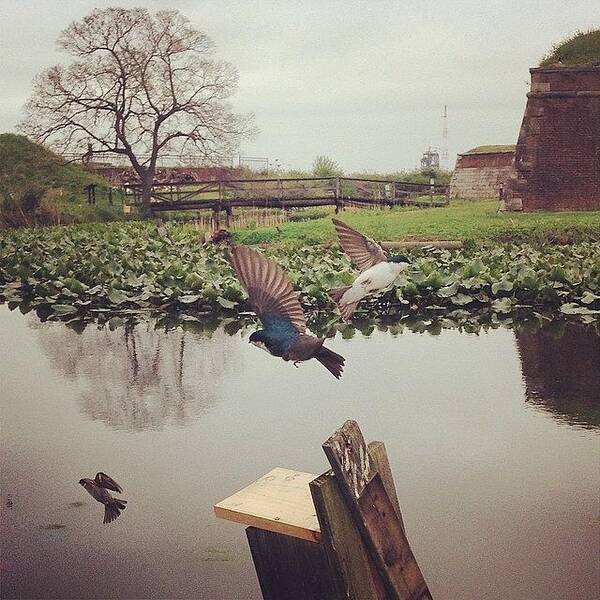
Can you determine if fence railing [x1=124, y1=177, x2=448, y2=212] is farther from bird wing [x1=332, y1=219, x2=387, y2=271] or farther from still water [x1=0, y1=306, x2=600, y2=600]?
bird wing [x1=332, y1=219, x2=387, y2=271]

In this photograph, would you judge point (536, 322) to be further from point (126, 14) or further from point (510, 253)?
point (126, 14)

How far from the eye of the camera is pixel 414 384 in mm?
2553

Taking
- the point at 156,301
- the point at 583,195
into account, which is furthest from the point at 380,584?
the point at 583,195

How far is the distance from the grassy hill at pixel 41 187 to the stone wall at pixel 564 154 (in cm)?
142

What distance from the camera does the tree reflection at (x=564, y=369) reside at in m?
2.56

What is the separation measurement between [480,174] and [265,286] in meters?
1.56

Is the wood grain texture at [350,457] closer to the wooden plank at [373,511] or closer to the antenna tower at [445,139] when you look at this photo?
the wooden plank at [373,511]

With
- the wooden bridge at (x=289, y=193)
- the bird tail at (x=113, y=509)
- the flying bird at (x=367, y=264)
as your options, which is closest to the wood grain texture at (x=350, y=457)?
the flying bird at (x=367, y=264)

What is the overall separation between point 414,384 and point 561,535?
778 millimetres

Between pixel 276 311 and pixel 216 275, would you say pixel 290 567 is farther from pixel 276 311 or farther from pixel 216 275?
pixel 216 275

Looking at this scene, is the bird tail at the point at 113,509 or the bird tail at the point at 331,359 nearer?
the bird tail at the point at 331,359

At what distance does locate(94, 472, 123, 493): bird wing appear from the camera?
2.10m

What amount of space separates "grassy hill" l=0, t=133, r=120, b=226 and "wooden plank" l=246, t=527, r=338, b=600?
1509mm

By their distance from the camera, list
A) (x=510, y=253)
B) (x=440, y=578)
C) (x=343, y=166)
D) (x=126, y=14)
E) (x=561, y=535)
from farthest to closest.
Answer: (x=510, y=253) < (x=126, y=14) < (x=343, y=166) < (x=561, y=535) < (x=440, y=578)
